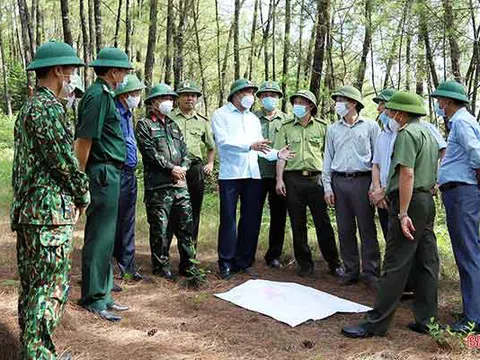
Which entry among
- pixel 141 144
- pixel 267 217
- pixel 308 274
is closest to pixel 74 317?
pixel 141 144

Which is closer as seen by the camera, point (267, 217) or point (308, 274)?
point (308, 274)

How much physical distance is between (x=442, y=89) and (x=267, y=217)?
469 centimetres

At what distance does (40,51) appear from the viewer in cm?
295

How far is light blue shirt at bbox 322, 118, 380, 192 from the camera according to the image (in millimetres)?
5168

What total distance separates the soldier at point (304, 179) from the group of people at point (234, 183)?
13 millimetres

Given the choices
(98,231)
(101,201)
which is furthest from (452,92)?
(98,231)

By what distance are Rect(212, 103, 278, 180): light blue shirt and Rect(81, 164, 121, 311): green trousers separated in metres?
1.65

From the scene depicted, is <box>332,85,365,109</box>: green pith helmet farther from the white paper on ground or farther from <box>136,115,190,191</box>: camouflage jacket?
the white paper on ground

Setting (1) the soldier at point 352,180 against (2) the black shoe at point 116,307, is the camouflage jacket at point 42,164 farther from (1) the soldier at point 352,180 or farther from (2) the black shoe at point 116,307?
(1) the soldier at point 352,180

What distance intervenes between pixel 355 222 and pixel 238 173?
1.35 meters

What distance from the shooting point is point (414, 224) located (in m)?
3.68

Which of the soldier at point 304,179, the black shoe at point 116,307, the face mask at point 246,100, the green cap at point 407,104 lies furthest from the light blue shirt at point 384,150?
the black shoe at point 116,307

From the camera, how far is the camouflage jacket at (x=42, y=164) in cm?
276

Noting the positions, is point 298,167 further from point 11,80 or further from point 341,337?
point 11,80
